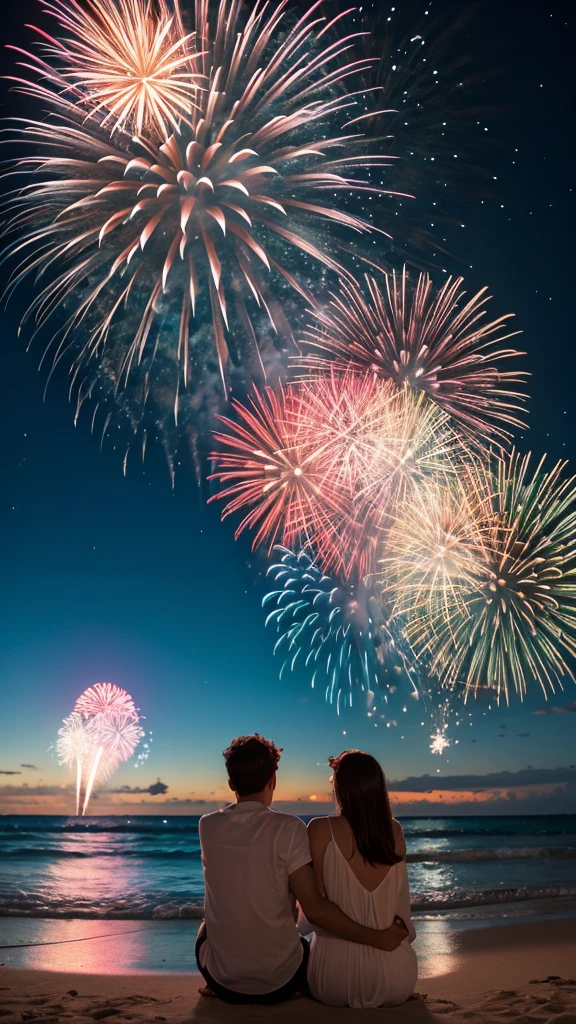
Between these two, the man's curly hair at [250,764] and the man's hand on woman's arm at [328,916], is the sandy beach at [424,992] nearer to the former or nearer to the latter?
the man's hand on woman's arm at [328,916]

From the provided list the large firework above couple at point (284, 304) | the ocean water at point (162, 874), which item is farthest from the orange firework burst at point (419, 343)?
the ocean water at point (162, 874)

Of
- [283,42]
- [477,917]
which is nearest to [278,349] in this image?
[283,42]

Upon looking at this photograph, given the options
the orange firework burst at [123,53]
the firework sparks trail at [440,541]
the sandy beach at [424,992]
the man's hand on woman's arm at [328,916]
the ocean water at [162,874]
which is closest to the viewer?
the man's hand on woman's arm at [328,916]

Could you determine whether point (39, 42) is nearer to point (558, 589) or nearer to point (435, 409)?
point (435, 409)

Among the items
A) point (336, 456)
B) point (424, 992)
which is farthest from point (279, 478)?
point (424, 992)

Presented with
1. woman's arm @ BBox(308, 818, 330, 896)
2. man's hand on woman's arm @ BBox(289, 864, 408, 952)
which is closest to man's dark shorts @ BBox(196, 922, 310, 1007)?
man's hand on woman's arm @ BBox(289, 864, 408, 952)
